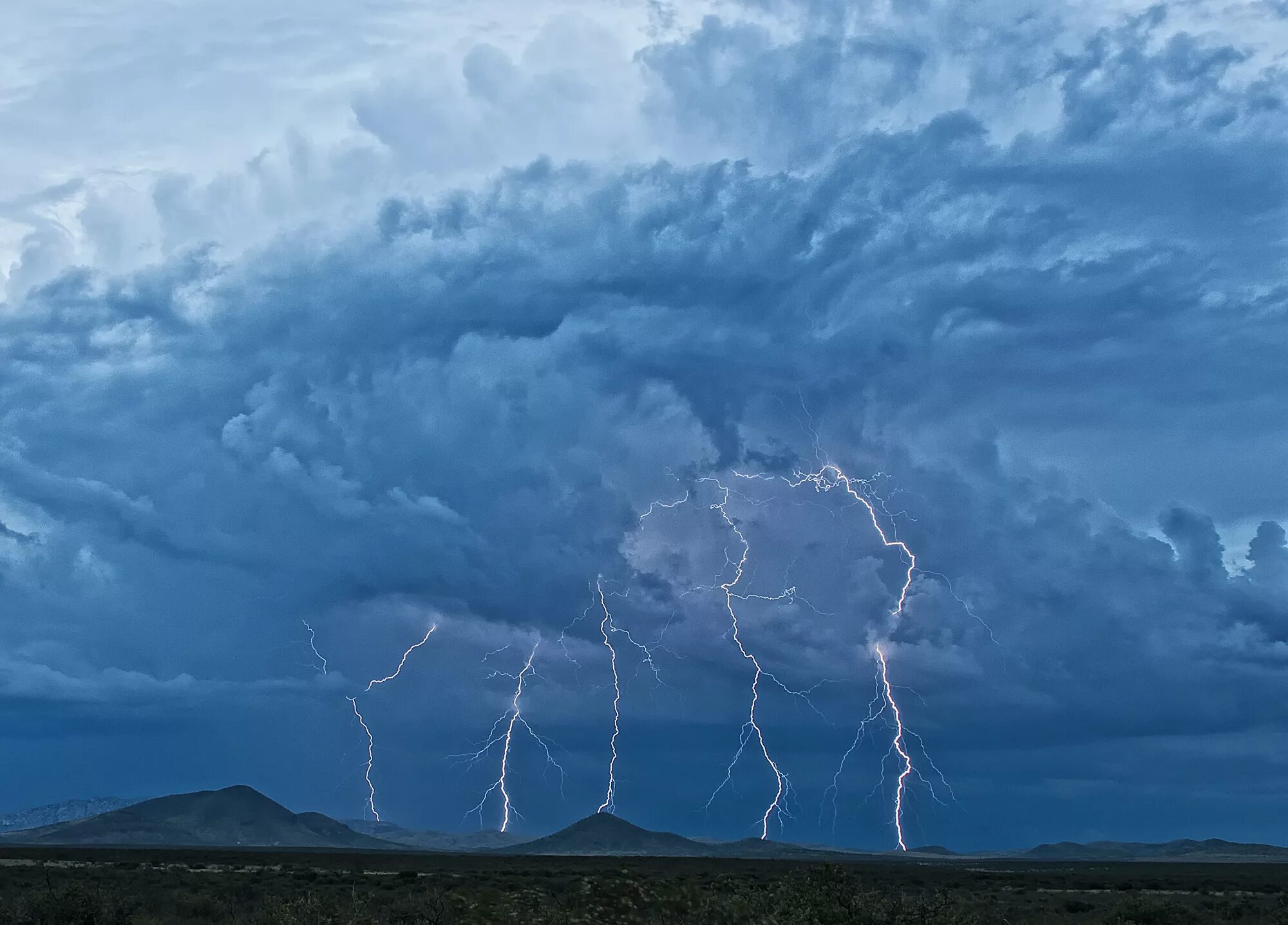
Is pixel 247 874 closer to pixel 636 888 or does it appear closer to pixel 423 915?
pixel 423 915

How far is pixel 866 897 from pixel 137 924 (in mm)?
19014

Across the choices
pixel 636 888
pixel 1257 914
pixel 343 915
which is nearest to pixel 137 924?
pixel 343 915

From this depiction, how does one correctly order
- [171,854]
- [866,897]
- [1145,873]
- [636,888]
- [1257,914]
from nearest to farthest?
[866,897]
[636,888]
[1257,914]
[1145,873]
[171,854]

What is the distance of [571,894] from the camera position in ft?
98.1

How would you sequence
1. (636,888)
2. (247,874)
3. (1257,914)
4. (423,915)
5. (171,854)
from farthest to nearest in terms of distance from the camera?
1. (171,854)
2. (247,874)
3. (1257,914)
4. (423,915)
5. (636,888)

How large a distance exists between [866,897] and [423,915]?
1073 centimetres

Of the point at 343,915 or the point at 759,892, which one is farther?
the point at 343,915

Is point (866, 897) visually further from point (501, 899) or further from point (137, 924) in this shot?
point (137, 924)

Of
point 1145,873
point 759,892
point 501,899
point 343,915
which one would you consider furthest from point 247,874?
point 1145,873

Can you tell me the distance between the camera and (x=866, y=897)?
2288 cm

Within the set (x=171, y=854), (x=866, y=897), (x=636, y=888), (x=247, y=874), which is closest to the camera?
(x=866, y=897)

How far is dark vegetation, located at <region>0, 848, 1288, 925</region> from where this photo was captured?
2316cm

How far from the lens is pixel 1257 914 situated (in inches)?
1838

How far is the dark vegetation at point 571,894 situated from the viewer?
2316 cm
